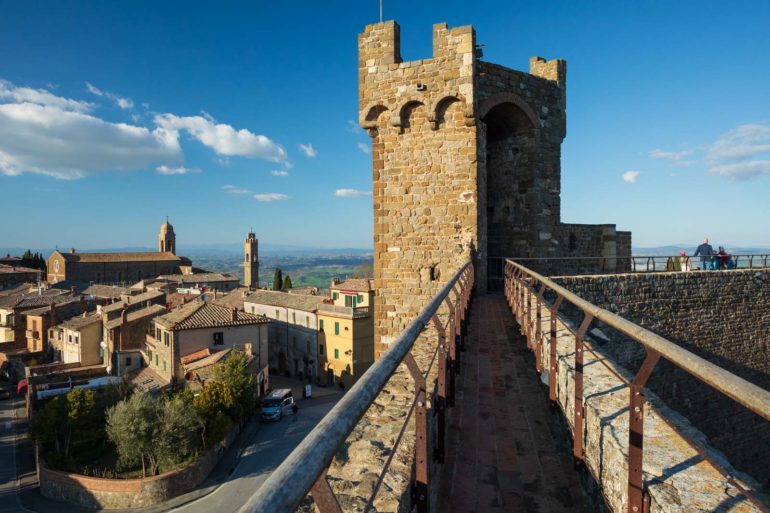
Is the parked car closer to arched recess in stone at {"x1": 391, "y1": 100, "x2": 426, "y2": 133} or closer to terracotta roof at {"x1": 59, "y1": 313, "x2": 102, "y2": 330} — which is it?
terracotta roof at {"x1": 59, "y1": 313, "x2": 102, "y2": 330}

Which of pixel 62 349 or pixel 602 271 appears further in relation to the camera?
pixel 62 349

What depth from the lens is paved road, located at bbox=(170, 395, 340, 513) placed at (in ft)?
66.8

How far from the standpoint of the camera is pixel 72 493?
850 inches

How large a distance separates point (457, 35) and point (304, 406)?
27670mm

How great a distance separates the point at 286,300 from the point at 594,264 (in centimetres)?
3336

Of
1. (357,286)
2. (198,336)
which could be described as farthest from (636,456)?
(357,286)

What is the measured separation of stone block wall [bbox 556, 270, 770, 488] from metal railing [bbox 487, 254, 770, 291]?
55.8 inches

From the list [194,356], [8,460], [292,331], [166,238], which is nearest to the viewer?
[8,460]

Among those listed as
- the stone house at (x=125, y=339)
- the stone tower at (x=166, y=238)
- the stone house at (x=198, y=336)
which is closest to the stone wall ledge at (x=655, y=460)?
the stone house at (x=198, y=336)

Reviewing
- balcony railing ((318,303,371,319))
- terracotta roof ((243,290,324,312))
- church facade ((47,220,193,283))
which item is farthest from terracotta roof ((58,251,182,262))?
balcony railing ((318,303,371,319))

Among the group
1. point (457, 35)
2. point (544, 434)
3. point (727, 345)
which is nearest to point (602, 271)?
point (727, 345)

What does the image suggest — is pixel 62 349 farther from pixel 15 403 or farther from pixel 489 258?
pixel 489 258

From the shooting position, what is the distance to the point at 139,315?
39969mm

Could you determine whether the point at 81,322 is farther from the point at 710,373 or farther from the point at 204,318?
the point at 710,373
